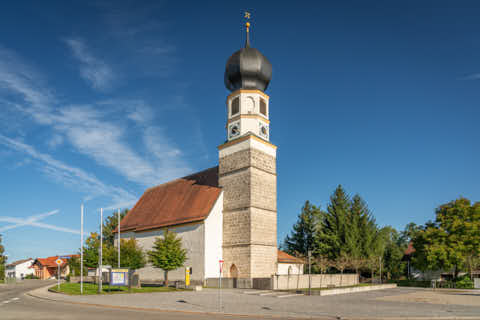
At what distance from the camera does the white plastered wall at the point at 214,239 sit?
34.7 meters

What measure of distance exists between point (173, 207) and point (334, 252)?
20.1 m

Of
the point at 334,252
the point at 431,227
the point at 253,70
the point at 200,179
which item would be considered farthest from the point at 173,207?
the point at 431,227

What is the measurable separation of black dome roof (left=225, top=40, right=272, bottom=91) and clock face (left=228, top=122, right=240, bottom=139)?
3.76 m

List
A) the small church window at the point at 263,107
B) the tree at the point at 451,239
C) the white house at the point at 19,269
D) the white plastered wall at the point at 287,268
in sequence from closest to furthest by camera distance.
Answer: the small church window at the point at 263,107 < the white plastered wall at the point at 287,268 < the tree at the point at 451,239 < the white house at the point at 19,269

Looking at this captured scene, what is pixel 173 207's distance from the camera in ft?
134

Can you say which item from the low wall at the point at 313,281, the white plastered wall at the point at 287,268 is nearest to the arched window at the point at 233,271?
the low wall at the point at 313,281

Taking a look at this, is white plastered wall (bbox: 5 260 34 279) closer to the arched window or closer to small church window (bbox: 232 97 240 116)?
the arched window

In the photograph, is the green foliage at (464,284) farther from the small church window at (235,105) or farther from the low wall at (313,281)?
the small church window at (235,105)

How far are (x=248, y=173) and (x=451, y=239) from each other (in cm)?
2350

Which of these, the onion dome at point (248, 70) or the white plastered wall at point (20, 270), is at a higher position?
the onion dome at point (248, 70)

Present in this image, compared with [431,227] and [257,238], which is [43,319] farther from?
[431,227]

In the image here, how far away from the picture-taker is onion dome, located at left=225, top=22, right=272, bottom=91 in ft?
123

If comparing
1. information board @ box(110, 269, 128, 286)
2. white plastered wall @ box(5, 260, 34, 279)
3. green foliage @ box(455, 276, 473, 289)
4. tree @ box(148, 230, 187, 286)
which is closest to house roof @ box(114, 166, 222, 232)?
tree @ box(148, 230, 187, 286)

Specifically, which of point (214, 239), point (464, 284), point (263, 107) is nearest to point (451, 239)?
point (464, 284)
